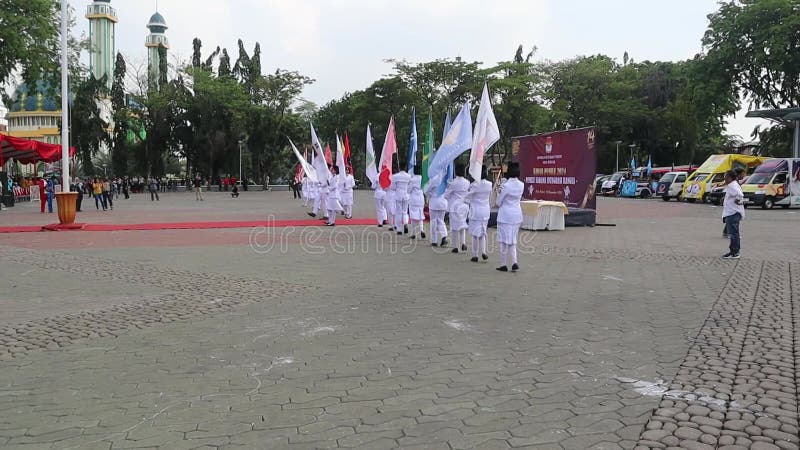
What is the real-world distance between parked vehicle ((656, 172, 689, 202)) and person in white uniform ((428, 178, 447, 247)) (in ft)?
88.8

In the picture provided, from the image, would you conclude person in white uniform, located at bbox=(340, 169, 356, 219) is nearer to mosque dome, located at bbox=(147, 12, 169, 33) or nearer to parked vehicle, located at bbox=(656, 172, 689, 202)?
parked vehicle, located at bbox=(656, 172, 689, 202)

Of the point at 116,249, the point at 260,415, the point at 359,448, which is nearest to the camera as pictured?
the point at 359,448

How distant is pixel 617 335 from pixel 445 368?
1.95 meters

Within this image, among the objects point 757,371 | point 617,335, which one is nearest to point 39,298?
point 617,335

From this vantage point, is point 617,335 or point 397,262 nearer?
point 617,335

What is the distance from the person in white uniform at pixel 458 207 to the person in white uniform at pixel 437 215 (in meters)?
0.46

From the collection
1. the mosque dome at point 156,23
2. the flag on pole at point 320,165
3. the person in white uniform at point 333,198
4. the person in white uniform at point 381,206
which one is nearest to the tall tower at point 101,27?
the mosque dome at point 156,23

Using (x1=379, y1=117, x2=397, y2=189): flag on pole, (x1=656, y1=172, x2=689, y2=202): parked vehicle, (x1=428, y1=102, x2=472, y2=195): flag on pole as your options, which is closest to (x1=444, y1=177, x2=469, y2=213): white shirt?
(x1=428, y1=102, x2=472, y2=195): flag on pole

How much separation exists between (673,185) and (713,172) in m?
4.04

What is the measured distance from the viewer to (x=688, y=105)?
48.1 metres

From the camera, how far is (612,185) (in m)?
45.1

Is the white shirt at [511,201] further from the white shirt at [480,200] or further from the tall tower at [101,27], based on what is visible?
→ the tall tower at [101,27]

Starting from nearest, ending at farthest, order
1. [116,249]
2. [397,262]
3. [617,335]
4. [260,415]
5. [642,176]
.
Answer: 1. [260,415]
2. [617,335]
3. [397,262]
4. [116,249]
5. [642,176]

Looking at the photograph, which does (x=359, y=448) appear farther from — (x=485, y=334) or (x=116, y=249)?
(x=116, y=249)
